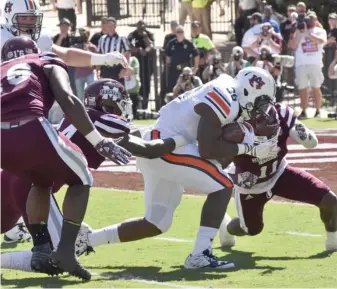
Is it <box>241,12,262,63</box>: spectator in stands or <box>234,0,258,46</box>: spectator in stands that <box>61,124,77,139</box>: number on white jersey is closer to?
<box>241,12,262,63</box>: spectator in stands

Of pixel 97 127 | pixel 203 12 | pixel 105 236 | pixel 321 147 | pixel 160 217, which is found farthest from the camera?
pixel 203 12

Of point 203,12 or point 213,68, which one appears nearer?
point 213,68

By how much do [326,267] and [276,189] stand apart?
107 centimetres

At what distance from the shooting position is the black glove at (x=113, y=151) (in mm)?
6250

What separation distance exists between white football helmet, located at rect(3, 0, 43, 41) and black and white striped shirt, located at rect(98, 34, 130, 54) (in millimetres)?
9771

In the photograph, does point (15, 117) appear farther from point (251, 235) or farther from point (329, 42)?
point (329, 42)

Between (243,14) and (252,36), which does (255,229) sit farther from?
(243,14)

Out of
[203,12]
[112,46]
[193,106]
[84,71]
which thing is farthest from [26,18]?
[203,12]

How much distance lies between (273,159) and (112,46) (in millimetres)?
10588

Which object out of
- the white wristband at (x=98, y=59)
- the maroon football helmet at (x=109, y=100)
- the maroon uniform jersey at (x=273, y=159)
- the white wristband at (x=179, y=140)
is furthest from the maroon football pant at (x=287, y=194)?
the white wristband at (x=98, y=59)

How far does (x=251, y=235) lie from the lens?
27.3ft

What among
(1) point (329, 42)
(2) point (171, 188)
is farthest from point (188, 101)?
(1) point (329, 42)

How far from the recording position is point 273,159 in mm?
8016

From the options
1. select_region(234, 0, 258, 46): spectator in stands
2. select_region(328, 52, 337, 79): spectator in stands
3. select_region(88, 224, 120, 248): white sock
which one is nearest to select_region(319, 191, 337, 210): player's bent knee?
select_region(88, 224, 120, 248): white sock
